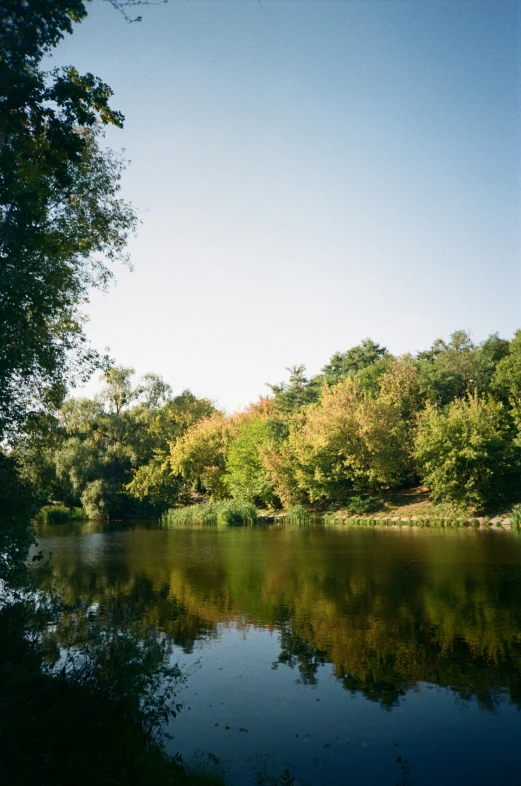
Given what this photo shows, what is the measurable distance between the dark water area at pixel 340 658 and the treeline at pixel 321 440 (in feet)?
53.8

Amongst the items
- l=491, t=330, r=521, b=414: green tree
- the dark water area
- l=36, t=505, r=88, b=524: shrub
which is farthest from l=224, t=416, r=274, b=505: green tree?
the dark water area

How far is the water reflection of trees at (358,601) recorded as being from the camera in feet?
32.0

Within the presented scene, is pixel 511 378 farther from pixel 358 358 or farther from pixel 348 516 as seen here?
pixel 358 358

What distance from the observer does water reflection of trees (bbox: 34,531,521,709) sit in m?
9.76

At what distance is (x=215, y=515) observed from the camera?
49938mm

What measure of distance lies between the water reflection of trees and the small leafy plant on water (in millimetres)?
19870

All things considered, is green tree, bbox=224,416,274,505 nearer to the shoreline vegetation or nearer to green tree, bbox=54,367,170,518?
Result: the shoreline vegetation

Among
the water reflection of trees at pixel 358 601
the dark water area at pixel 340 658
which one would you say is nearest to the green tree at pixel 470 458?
the water reflection of trees at pixel 358 601

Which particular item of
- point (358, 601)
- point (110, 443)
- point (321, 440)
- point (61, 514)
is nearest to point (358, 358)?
point (321, 440)

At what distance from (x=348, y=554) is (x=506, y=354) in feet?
118

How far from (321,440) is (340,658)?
36.5 m

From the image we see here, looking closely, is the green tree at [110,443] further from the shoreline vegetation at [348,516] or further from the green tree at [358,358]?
the green tree at [358,358]

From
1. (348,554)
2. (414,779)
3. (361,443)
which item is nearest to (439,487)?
(361,443)

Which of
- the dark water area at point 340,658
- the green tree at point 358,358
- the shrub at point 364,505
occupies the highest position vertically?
the green tree at point 358,358
